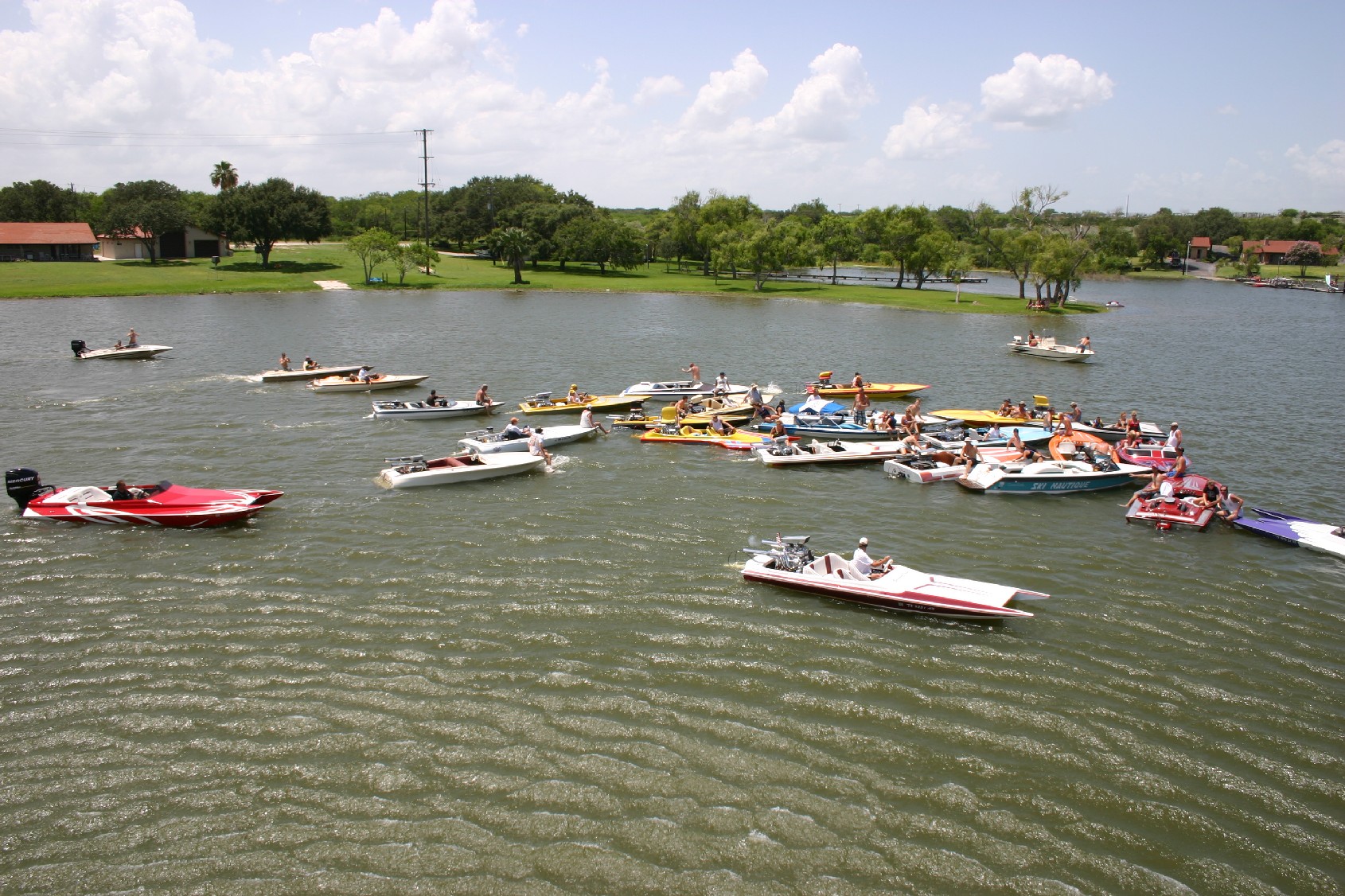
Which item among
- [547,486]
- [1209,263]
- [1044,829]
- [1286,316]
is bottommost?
[1044,829]

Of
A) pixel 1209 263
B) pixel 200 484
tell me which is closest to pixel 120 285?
pixel 200 484

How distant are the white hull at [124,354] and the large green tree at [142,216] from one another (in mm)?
63874

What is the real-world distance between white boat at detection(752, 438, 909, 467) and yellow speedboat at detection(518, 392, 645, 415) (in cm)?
1023

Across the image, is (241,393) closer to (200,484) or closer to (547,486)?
(200,484)

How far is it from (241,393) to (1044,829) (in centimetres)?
4534

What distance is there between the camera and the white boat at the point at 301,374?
49.9 m

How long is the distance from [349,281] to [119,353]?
50780mm

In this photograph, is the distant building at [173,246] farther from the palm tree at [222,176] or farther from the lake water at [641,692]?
the lake water at [641,692]

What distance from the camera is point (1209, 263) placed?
19338 cm

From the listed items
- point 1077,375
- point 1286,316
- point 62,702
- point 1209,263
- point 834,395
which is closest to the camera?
point 62,702

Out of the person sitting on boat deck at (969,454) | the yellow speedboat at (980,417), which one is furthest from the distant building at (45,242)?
the person sitting on boat deck at (969,454)

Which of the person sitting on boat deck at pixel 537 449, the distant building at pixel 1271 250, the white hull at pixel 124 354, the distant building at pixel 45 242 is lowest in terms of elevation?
the person sitting on boat deck at pixel 537 449

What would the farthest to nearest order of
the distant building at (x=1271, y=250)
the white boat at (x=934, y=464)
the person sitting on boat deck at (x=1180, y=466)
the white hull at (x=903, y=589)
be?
1. the distant building at (x=1271, y=250)
2. the white boat at (x=934, y=464)
3. the person sitting on boat deck at (x=1180, y=466)
4. the white hull at (x=903, y=589)

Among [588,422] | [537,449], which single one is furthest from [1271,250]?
[537,449]
